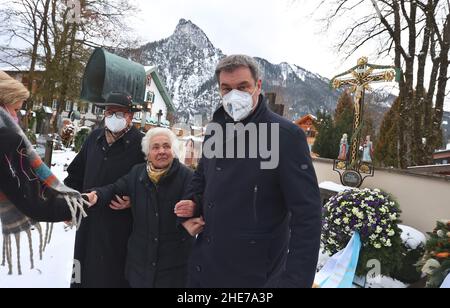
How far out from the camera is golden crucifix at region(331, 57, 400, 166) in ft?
27.2

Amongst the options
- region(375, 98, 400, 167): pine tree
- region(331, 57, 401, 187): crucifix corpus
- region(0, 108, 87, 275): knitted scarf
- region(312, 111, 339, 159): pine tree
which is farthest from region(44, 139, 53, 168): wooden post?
region(375, 98, 400, 167): pine tree

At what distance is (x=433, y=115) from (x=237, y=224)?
1319cm

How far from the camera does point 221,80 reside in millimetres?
1837

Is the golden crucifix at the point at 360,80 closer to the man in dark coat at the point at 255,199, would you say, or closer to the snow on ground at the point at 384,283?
the snow on ground at the point at 384,283

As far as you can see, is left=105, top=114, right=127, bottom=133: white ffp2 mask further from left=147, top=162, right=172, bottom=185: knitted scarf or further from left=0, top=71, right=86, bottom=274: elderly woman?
left=0, top=71, right=86, bottom=274: elderly woman

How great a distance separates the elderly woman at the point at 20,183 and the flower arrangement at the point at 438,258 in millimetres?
3549

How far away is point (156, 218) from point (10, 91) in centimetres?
126

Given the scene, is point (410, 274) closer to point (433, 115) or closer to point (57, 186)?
point (57, 186)

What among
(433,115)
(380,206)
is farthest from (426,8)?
(380,206)

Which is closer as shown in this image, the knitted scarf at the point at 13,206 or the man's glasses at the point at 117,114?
the knitted scarf at the point at 13,206

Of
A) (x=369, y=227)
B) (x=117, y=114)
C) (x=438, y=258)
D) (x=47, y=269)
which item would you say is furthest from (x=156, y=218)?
(x=369, y=227)

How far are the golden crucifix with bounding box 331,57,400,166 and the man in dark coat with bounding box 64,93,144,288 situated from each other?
6783 millimetres

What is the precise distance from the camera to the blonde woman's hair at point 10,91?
1868mm

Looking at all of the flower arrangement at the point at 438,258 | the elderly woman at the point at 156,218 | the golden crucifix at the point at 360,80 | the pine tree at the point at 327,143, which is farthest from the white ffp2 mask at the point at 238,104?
the pine tree at the point at 327,143
